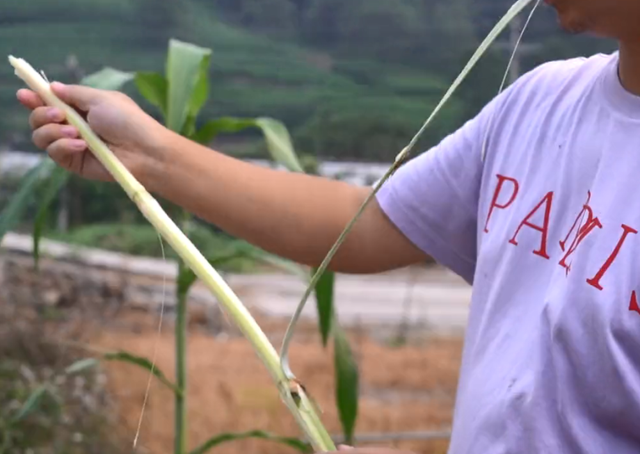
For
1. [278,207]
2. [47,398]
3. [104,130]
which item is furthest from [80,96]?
[47,398]

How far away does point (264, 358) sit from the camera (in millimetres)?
430

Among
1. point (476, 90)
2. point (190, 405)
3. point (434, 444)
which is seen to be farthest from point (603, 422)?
point (190, 405)

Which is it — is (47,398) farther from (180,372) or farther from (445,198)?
(445,198)

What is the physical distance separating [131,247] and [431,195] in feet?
4.09

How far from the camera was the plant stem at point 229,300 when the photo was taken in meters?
0.42

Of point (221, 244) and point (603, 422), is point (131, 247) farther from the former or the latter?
point (603, 422)

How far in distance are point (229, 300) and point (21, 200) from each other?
0.33 metres

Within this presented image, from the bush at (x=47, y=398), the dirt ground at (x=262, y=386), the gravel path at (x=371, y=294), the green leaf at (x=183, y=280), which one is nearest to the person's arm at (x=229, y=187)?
the green leaf at (x=183, y=280)

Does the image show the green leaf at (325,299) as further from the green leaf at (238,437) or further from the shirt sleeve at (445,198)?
the shirt sleeve at (445,198)

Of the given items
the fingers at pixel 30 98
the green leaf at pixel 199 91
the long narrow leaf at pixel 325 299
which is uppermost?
the fingers at pixel 30 98

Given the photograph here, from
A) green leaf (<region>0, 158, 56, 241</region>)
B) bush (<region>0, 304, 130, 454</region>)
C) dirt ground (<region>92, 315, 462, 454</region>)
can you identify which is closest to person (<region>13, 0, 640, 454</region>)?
green leaf (<region>0, 158, 56, 241</region>)

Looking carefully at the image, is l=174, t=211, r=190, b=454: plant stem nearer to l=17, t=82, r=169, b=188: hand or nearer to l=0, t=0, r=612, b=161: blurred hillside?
l=17, t=82, r=169, b=188: hand

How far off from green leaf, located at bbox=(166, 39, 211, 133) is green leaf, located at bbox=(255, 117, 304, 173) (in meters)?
0.08

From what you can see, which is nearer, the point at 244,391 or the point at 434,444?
the point at 434,444
